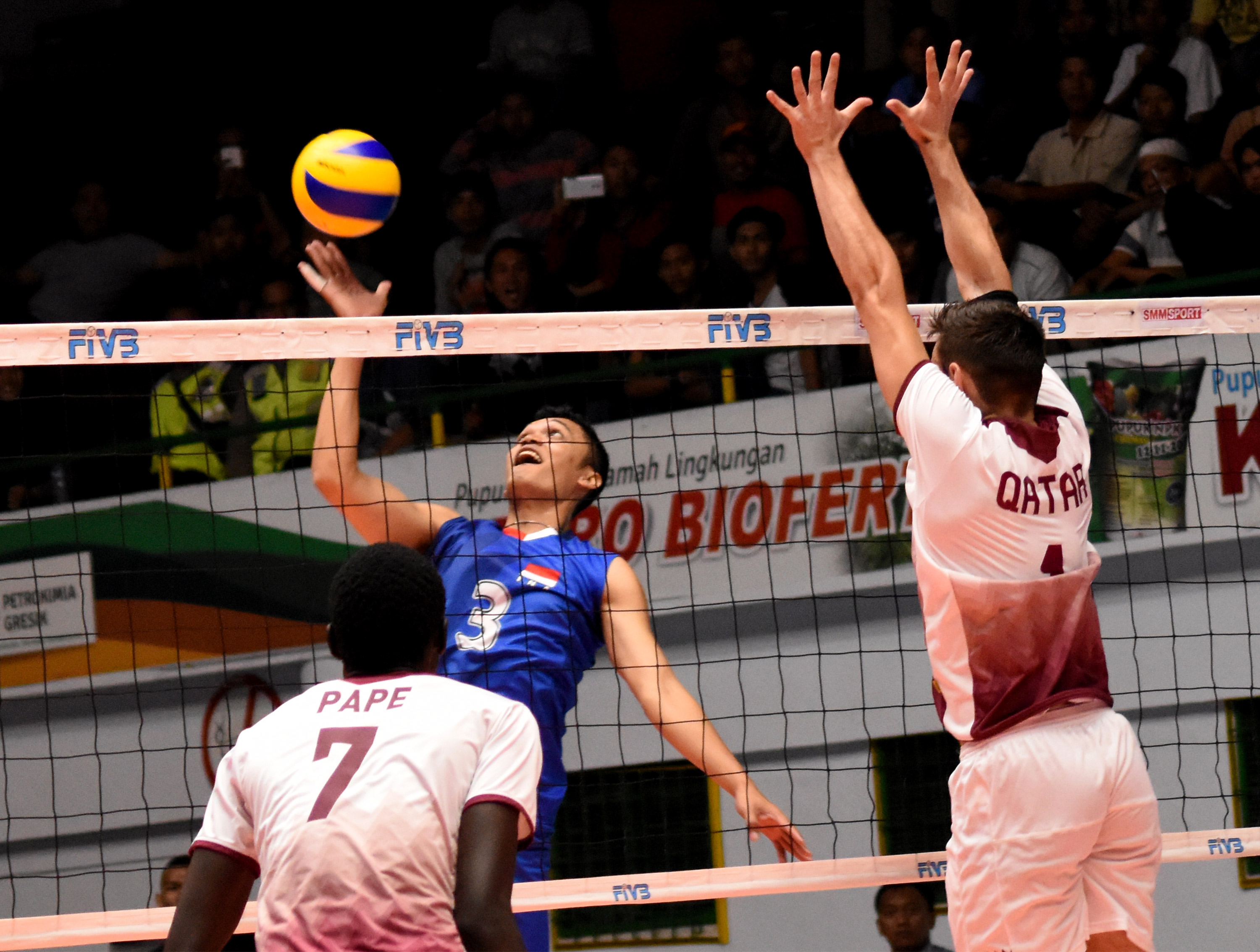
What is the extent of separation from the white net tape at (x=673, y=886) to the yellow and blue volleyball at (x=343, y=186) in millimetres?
2667

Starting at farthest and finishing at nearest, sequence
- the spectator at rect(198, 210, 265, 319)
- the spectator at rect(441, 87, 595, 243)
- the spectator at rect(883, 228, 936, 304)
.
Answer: the spectator at rect(198, 210, 265, 319) < the spectator at rect(441, 87, 595, 243) < the spectator at rect(883, 228, 936, 304)

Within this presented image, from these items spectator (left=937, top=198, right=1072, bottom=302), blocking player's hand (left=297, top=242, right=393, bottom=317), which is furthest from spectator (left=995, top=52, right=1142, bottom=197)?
blocking player's hand (left=297, top=242, right=393, bottom=317)

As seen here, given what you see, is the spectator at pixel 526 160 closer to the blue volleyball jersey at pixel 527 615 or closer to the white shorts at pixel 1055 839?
the blue volleyball jersey at pixel 527 615

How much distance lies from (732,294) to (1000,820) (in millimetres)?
5883

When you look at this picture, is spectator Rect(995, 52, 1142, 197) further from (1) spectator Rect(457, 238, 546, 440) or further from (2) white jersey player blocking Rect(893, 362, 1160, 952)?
(2) white jersey player blocking Rect(893, 362, 1160, 952)

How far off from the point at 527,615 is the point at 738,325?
115 cm

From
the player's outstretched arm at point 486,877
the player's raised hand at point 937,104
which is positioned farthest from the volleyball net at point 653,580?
the player's outstretched arm at point 486,877

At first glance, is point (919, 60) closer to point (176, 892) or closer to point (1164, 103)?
point (1164, 103)

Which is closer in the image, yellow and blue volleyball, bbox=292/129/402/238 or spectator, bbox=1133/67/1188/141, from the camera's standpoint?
yellow and blue volleyball, bbox=292/129/402/238

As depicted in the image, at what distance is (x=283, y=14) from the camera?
475 inches

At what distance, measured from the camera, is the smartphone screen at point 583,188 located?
32.0 feet

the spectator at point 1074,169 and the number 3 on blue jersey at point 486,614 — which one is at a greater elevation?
the spectator at point 1074,169

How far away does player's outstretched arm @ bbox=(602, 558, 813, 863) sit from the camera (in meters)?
4.50

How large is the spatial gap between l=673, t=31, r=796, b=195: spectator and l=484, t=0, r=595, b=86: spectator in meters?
1.30
